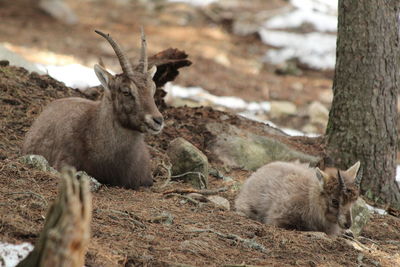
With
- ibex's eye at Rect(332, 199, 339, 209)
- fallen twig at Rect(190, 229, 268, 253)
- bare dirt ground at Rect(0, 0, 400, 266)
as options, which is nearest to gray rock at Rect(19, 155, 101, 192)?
bare dirt ground at Rect(0, 0, 400, 266)

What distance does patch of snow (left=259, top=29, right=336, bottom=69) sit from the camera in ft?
71.4

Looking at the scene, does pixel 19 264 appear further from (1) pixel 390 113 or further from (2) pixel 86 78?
(2) pixel 86 78

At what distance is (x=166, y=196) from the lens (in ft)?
26.3

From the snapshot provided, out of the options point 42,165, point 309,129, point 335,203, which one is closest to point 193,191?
point 335,203

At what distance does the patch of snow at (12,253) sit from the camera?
4.58m

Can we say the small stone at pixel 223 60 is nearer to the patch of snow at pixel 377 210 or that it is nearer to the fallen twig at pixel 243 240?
the patch of snow at pixel 377 210

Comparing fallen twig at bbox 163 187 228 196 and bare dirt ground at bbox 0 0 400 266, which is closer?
bare dirt ground at bbox 0 0 400 266

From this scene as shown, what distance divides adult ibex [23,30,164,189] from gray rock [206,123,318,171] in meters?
1.96

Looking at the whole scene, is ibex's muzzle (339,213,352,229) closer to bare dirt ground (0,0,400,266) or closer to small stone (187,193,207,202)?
bare dirt ground (0,0,400,266)

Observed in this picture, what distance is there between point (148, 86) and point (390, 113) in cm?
371

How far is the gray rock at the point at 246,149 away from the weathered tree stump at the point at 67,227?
6.35 metres

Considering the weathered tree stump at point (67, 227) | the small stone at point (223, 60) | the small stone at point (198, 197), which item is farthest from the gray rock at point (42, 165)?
the small stone at point (223, 60)

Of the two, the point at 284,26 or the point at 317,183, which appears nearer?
the point at 317,183

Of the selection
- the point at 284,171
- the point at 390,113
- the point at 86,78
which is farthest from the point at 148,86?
the point at 86,78
